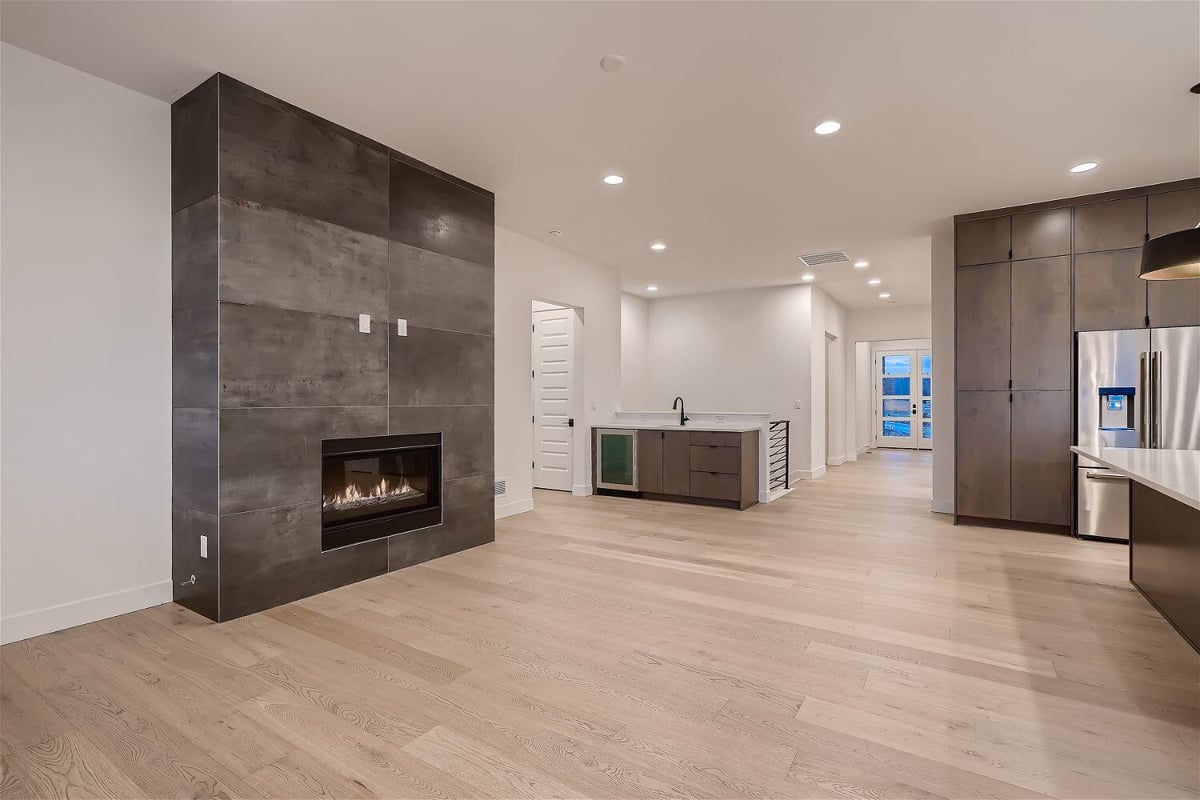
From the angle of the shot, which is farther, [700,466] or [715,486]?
[700,466]

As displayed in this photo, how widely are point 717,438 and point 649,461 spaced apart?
875mm

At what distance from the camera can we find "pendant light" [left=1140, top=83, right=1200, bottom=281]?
2.60 m

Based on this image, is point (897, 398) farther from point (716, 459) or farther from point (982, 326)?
point (716, 459)

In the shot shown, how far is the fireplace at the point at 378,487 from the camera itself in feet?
11.7

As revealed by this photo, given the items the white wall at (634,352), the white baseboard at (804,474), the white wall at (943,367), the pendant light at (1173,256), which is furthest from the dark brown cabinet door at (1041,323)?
the white wall at (634,352)

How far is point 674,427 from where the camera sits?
260 inches

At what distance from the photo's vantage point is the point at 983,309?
207 inches

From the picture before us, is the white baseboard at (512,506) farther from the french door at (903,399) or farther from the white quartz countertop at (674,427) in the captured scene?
the french door at (903,399)

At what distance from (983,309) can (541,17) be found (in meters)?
4.65

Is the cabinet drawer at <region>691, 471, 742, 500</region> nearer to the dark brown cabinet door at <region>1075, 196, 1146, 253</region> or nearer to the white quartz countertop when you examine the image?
the white quartz countertop

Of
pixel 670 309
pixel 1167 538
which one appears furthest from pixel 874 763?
pixel 670 309

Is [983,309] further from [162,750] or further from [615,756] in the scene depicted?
[162,750]

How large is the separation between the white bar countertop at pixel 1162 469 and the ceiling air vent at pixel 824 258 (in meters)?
3.81

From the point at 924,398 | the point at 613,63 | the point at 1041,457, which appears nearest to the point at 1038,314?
the point at 1041,457
